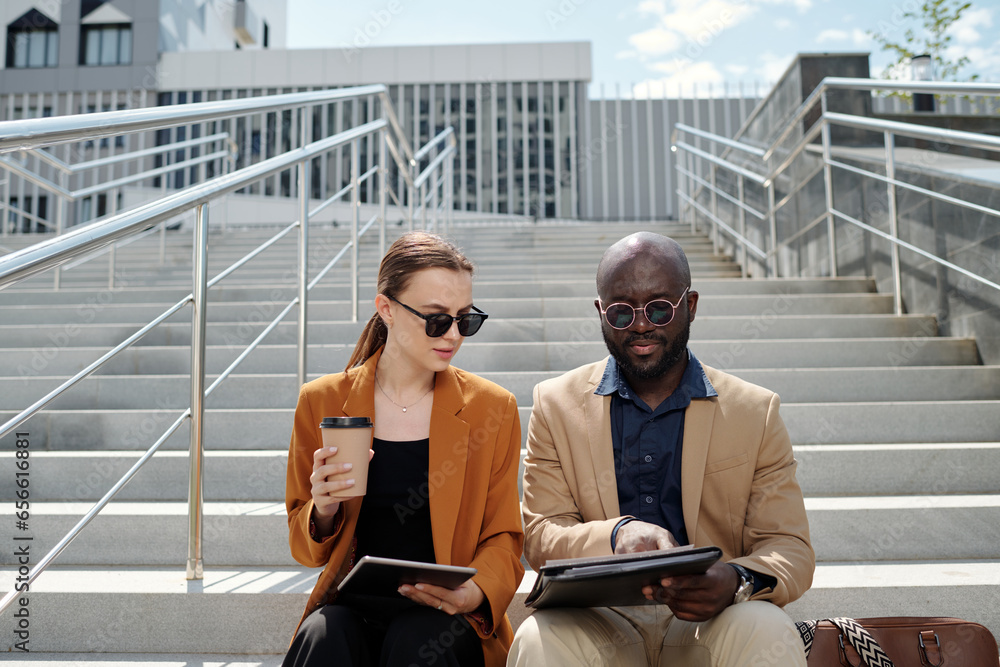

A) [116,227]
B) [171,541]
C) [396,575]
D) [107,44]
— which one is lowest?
[171,541]

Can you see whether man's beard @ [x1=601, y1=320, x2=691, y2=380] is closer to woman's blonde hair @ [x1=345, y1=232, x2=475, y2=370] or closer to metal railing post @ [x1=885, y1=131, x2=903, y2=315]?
woman's blonde hair @ [x1=345, y1=232, x2=475, y2=370]

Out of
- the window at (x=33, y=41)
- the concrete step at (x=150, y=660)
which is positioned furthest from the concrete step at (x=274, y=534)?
the window at (x=33, y=41)

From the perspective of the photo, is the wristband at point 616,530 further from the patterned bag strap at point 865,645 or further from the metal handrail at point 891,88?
the metal handrail at point 891,88

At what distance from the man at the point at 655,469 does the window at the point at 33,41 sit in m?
19.5

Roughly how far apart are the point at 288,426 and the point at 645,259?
66.5 inches

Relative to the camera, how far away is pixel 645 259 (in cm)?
164

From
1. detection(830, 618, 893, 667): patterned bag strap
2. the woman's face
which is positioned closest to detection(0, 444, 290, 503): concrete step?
the woman's face

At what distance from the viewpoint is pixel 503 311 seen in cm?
384

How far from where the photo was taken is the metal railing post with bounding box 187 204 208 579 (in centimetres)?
194

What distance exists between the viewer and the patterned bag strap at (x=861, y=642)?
151 centimetres

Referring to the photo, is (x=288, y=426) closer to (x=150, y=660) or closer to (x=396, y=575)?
(x=150, y=660)

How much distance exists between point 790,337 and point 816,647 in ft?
7.49

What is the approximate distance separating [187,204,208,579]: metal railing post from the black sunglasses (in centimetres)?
70

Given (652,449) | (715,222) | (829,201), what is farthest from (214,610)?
(715,222)
